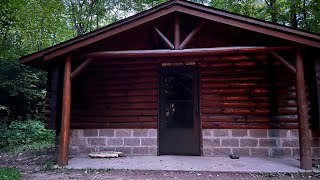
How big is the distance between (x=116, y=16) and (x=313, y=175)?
1726 centimetres

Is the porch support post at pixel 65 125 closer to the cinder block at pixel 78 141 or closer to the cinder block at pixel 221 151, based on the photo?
the cinder block at pixel 78 141

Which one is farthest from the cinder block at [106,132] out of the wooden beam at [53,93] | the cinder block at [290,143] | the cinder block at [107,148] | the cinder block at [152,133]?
the cinder block at [290,143]

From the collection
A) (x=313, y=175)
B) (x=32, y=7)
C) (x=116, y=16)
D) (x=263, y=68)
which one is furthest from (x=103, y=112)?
(x=116, y=16)

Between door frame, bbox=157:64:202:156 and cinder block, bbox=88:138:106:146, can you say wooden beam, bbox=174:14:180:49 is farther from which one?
cinder block, bbox=88:138:106:146

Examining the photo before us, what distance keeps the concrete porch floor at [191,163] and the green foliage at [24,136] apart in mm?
3730

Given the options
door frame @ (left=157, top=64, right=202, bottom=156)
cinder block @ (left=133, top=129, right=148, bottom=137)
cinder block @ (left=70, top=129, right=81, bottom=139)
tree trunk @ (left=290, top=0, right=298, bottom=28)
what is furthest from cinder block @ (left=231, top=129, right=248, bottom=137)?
tree trunk @ (left=290, top=0, right=298, bottom=28)

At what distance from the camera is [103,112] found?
750cm

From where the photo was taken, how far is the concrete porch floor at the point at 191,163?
570cm

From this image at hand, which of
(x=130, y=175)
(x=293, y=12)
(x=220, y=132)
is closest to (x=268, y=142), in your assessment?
(x=220, y=132)

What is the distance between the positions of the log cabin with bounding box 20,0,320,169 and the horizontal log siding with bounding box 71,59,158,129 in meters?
0.03

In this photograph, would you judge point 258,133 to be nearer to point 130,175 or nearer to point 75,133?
point 130,175

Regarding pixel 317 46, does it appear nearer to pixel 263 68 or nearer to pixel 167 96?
pixel 263 68

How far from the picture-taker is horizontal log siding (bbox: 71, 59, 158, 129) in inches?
289

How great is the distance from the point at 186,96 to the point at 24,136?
7.58m
